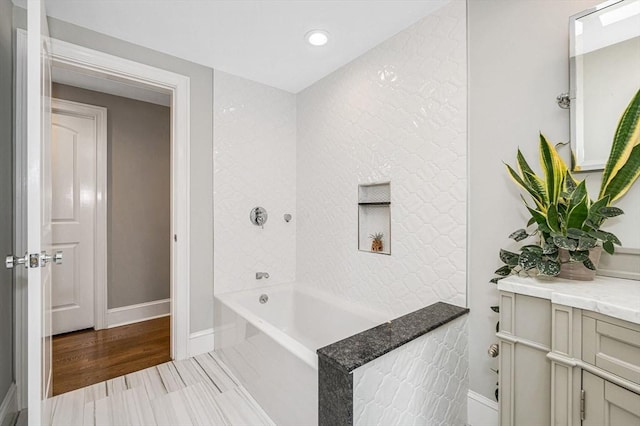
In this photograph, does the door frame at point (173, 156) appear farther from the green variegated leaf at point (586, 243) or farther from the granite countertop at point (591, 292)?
the green variegated leaf at point (586, 243)

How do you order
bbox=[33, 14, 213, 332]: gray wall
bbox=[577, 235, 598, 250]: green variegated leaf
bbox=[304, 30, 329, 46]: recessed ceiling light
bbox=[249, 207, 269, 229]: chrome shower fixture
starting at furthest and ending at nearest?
bbox=[249, 207, 269, 229]: chrome shower fixture → bbox=[33, 14, 213, 332]: gray wall → bbox=[304, 30, 329, 46]: recessed ceiling light → bbox=[577, 235, 598, 250]: green variegated leaf

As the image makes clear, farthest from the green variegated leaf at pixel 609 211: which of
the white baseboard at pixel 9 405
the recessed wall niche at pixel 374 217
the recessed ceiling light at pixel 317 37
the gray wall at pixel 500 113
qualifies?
the white baseboard at pixel 9 405

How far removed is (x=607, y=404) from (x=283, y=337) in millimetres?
1204

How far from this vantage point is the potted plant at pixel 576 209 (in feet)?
3.40

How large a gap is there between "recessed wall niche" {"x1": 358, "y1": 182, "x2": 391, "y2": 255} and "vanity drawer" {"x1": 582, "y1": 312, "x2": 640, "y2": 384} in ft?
4.12

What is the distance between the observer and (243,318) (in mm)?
1940

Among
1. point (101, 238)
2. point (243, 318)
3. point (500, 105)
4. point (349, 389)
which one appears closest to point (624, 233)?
point (500, 105)

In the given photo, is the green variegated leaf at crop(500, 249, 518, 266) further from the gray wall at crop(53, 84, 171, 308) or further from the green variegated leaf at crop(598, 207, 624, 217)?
the gray wall at crop(53, 84, 171, 308)

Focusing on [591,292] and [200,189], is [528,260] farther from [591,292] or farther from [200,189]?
[200,189]

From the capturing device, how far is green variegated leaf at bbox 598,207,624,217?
1.02 m

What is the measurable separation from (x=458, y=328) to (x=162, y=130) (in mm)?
Result: 3357

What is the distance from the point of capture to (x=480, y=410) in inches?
61.3

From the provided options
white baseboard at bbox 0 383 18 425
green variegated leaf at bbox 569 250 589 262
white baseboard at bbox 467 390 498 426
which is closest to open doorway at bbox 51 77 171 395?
white baseboard at bbox 0 383 18 425

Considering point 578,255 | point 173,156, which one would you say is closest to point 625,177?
point 578,255
